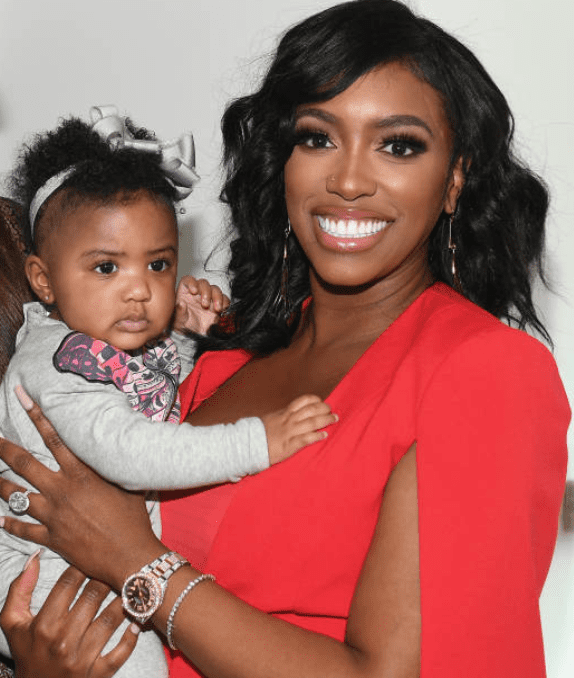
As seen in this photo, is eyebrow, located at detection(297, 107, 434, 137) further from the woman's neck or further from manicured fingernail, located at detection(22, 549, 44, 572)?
manicured fingernail, located at detection(22, 549, 44, 572)

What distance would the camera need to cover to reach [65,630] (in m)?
1.57

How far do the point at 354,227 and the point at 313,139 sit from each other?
0.18 meters

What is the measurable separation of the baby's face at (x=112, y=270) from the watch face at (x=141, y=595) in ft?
1.25

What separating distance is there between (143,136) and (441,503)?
0.96m

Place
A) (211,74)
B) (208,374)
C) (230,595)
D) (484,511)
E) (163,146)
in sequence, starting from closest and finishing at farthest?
1. (484,511)
2. (230,595)
3. (163,146)
4. (208,374)
5. (211,74)

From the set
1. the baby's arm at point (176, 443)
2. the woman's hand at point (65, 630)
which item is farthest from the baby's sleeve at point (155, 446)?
the woman's hand at point (65, 630)

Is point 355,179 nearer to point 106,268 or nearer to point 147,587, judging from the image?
point 106,268

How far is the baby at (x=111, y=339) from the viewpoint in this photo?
1488 mm

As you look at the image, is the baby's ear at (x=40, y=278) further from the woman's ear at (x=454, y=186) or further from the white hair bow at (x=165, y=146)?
the woman's ear at (x=454, y=186)

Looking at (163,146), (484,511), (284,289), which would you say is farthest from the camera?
(284,289)

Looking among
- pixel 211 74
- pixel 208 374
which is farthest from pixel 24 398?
pixel 211 74

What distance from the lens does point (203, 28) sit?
2.65m

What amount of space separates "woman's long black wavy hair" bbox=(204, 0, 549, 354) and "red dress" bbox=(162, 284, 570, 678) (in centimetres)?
23

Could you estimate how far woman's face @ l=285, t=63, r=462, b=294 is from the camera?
160cm
